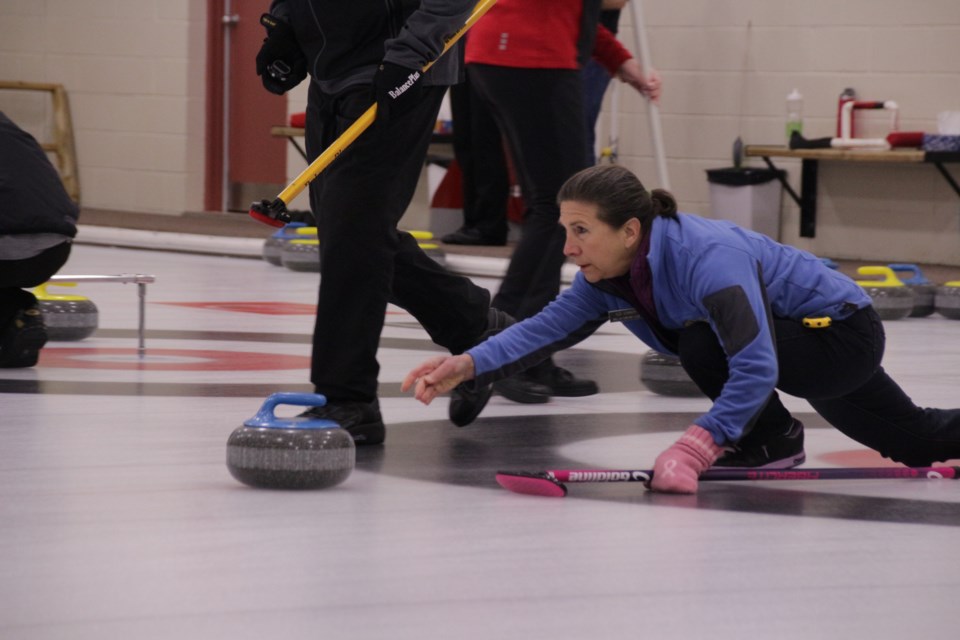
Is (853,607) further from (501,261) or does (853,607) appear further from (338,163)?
(501,261)

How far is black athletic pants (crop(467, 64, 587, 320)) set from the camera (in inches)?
143

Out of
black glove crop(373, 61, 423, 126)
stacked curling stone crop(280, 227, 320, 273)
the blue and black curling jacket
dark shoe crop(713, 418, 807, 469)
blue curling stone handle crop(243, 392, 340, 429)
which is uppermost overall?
black glove crop(373, 61, 423, 126)

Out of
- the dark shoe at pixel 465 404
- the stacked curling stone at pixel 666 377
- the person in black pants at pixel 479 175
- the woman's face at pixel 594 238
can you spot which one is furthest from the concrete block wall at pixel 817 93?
the woman's face at pixel 594 238

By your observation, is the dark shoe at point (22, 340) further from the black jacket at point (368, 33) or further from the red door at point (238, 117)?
A: the red door at point (238, 117)

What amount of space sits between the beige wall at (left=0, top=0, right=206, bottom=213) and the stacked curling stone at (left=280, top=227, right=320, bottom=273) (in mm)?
3501

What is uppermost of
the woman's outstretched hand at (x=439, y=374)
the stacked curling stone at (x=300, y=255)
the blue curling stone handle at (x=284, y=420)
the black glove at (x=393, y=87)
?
the black glove at (x=393, y=87)

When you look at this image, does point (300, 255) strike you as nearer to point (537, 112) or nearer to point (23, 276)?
point (23, 276)

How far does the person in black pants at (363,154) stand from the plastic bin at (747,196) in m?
5.14

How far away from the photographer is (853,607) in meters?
1.83

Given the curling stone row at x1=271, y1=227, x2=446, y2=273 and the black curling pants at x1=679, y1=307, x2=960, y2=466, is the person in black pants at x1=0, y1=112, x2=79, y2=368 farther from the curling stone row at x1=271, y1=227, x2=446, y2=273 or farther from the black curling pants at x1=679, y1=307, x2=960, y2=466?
the curling stone row at x1=271, y1=227, x2=446, y2=273

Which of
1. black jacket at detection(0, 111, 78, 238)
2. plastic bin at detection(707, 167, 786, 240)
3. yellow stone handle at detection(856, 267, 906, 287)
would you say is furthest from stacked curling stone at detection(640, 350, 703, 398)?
plastic bin at detection(707, 167, 786, 240)

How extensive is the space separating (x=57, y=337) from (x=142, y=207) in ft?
21.8

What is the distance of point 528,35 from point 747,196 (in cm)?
450

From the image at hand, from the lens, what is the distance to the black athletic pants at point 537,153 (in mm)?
3625
